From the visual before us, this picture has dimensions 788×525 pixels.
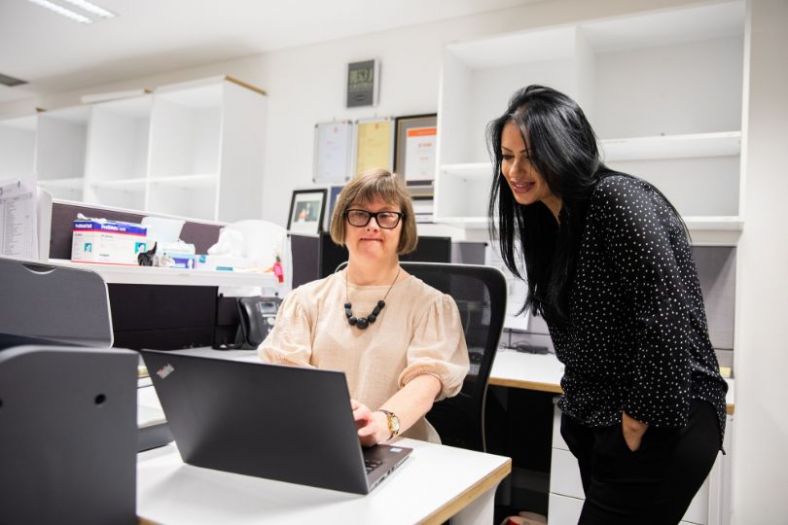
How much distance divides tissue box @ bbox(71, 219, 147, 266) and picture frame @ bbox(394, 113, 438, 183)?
6.05ft

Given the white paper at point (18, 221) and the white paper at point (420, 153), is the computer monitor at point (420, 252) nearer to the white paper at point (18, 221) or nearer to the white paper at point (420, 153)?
the white paper at point (420, 153)

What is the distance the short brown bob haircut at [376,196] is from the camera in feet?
4.73

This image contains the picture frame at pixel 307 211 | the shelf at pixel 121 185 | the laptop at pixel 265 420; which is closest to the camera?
the laptop at pixel 265 420

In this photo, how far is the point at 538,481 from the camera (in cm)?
275

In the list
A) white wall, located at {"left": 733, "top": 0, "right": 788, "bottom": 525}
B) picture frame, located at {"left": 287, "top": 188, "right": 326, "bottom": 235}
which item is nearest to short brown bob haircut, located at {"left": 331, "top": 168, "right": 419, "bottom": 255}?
white wall, located at {"left": 733, "top": 0, "right": 788, "bottom": 525}

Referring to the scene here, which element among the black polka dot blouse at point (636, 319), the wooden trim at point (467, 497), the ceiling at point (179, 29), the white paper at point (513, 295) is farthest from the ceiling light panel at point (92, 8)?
the wooden trim at point (467, 497)

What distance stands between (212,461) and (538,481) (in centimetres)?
211

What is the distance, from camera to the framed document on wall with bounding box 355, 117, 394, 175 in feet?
11.8

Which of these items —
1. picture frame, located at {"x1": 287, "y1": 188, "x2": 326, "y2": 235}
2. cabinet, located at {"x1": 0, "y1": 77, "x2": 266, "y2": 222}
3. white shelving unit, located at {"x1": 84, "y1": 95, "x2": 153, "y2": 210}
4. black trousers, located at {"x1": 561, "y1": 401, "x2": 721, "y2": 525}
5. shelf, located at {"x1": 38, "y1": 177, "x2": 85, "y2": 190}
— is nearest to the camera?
black trousers, located at {"x1": 561, "y1": 401, "x2": 721, "y2": 525}

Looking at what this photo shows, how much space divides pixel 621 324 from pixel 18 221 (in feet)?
5.45

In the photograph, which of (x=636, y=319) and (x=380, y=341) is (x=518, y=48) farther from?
(x=636, y=319)

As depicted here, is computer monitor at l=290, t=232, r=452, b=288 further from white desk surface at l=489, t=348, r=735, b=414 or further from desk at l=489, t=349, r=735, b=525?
desk at l=489, t=349, r=735, b=525

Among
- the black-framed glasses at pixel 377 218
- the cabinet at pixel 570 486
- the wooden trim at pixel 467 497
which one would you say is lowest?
the cabinet at pixel 570 486

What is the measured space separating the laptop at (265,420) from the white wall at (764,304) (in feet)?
7.08
